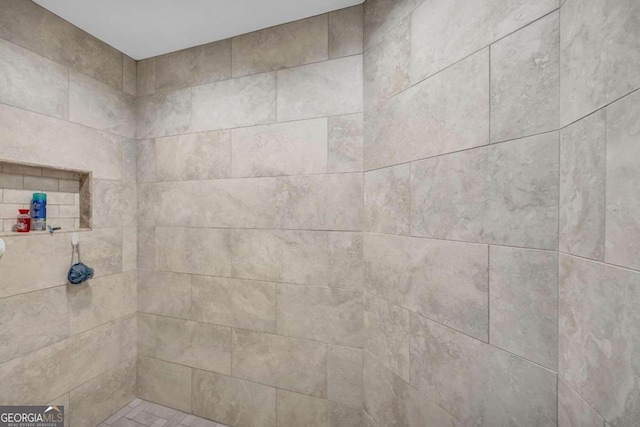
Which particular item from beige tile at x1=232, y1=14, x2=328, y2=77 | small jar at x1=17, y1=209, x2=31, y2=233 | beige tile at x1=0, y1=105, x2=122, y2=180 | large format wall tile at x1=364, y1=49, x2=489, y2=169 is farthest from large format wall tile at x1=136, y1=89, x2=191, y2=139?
large format wall tile at x1=364, y1=49, x2=489, y2=169

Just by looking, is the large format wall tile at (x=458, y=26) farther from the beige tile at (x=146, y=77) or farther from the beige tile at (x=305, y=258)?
the beige tile at (x=146, y=77)

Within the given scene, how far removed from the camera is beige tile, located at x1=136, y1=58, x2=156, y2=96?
5.95ft

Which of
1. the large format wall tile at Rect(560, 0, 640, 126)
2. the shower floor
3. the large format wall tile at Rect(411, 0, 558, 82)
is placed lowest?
the shower floor

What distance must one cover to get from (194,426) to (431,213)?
193cm

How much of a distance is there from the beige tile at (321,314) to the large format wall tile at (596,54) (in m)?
1.13

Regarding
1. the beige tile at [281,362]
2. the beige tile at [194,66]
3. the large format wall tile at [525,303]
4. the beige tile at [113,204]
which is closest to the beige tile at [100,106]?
the beige tile at [194,66]

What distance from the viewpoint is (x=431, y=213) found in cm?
103

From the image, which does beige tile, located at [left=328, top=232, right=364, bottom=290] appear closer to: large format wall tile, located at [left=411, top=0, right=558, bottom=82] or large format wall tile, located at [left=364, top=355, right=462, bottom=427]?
large format wall tile, located at [left=364, top=355, right=462, bottom=427]

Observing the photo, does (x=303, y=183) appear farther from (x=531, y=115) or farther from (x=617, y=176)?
(x=617, y=176)

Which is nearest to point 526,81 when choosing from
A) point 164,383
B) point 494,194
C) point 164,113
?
point 494,194

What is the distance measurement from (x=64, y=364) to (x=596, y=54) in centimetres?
260

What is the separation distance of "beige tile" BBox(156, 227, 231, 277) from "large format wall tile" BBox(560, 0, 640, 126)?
1.64m

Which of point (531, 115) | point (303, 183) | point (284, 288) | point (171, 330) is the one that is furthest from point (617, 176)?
point (171, 330)

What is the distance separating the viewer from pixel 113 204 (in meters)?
1.71
